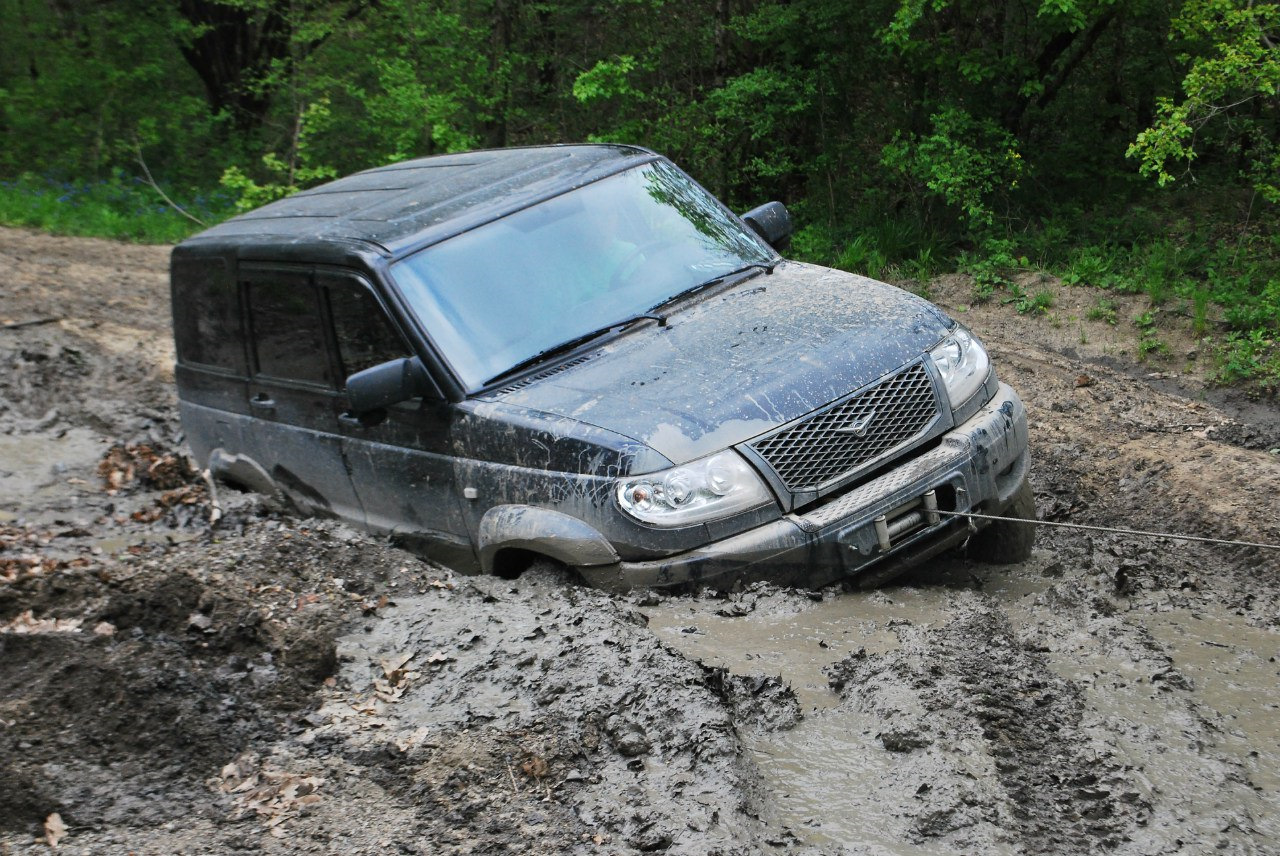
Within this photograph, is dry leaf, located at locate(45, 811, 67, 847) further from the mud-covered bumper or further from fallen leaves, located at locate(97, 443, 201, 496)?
fallen leaves, located at locate(97, 443, 201, 496)

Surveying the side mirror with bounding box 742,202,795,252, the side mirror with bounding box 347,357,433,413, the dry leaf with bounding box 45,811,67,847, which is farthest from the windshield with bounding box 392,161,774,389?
the dry leaf with bounding box 45,811,67,847

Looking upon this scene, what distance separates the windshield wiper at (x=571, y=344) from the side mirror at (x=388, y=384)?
268 millimetres

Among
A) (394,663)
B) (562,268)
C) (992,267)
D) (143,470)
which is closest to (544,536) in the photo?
(394,663)

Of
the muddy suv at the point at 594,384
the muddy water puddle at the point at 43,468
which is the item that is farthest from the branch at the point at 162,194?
the muddy suv at the point at 594,384

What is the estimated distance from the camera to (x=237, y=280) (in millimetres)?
5805

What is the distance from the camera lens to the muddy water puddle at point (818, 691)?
324cm

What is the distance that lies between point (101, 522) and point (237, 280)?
1912mm

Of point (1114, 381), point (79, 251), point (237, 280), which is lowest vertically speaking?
point (79, 251)

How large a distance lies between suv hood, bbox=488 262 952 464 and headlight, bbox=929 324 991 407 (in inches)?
2.6

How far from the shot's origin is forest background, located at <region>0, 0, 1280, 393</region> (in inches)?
349

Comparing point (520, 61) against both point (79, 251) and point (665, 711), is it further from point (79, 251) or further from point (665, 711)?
point (665, 711)

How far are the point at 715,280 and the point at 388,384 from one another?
155cm

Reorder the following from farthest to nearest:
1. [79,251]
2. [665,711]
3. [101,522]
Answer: [79,251], [101,522], [665,711]

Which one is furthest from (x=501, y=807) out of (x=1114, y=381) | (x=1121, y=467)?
(x=1114, y=381)
